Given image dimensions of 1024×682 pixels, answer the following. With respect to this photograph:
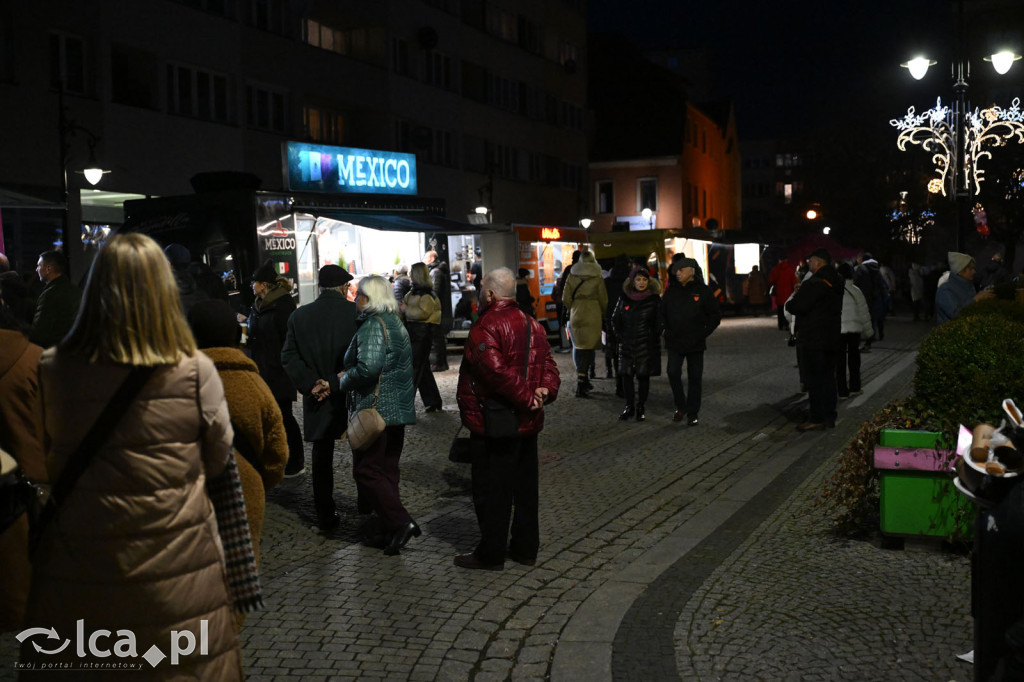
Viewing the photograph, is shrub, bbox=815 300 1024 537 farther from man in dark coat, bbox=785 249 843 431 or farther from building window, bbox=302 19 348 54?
building window, bbox=302 19 348 54

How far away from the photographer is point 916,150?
46.3m

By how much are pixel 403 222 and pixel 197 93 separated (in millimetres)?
7265

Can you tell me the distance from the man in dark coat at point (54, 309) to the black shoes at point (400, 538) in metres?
4.10

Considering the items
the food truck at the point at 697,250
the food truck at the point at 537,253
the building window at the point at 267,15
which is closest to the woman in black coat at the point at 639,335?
the food truck at the point at 537,253

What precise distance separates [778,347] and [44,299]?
1643cm

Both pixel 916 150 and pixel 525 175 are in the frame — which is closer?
pixel 525 175

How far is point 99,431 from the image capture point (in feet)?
9.75

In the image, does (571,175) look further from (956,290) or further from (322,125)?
(956,290)

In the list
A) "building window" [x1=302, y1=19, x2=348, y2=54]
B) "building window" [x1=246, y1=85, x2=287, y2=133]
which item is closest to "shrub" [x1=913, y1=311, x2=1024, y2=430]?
"building window" [x1=246, y1=85, x2=287, y2=133]

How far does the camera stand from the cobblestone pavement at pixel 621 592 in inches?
192

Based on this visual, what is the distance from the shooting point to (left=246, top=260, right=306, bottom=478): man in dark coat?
9.17 m

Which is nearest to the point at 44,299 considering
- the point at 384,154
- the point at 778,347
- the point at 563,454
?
the point at 563,454

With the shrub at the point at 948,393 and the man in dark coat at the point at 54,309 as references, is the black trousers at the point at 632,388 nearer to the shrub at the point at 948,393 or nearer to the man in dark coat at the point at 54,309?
the shrub at the point at 948,393

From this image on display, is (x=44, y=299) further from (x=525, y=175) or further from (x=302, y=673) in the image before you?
(x=525, y=175)
